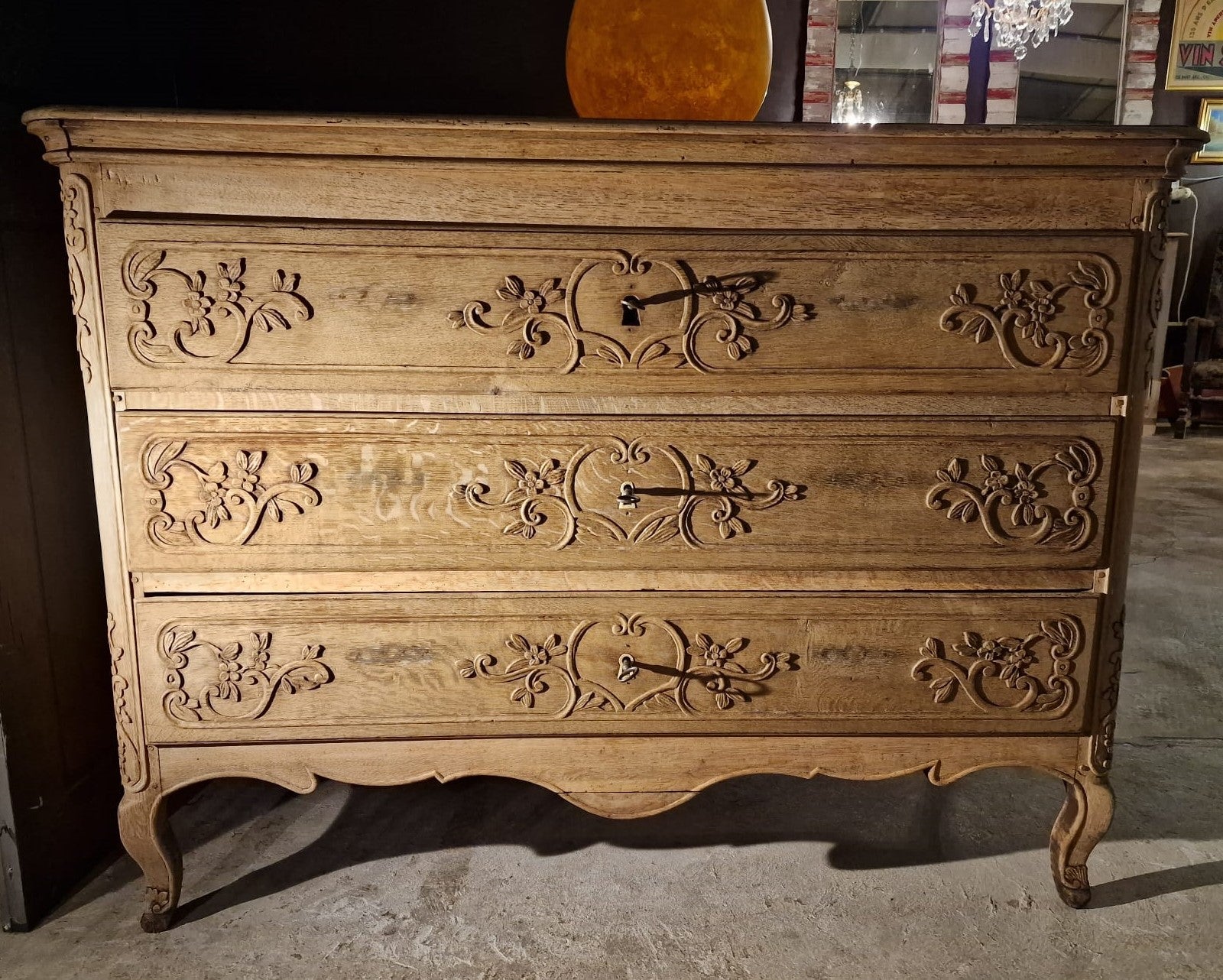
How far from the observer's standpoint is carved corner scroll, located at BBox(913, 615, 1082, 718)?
49.6 inches

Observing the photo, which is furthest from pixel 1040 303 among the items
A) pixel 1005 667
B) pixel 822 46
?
pixel 822 46

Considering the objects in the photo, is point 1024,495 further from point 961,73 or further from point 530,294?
point 961,73

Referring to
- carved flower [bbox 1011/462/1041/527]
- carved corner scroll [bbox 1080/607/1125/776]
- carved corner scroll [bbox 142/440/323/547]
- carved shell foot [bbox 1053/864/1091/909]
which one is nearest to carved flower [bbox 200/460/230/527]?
carved corner scroll [bbox 142/440/323/547]

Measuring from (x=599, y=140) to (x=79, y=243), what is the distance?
2.31 ft

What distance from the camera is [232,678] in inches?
48.3

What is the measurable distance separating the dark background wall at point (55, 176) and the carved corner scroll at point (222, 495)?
29cm

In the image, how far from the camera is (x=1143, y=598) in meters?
2.73

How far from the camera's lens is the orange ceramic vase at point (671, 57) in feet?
4.16

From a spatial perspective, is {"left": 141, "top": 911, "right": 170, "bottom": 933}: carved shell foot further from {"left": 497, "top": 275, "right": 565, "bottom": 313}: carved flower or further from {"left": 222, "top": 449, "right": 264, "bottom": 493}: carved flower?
{"left": 497, "top": 275, "right": 565, "bottom": 313}: carved flower

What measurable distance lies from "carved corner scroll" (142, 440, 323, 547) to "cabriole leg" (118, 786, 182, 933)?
0.41 m

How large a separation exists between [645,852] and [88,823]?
3.19 feet

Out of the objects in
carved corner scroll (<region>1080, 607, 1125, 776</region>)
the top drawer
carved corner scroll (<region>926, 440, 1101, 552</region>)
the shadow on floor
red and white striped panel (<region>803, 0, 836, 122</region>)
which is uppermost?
red and white striped panel (<region>803, 0, 836, 122</region>)

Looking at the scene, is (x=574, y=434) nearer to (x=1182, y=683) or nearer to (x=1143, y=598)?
(x=1182, y=683)

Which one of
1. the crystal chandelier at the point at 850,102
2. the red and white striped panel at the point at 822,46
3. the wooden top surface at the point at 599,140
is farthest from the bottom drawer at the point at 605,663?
the crystal chandelier at the point at 850,102
